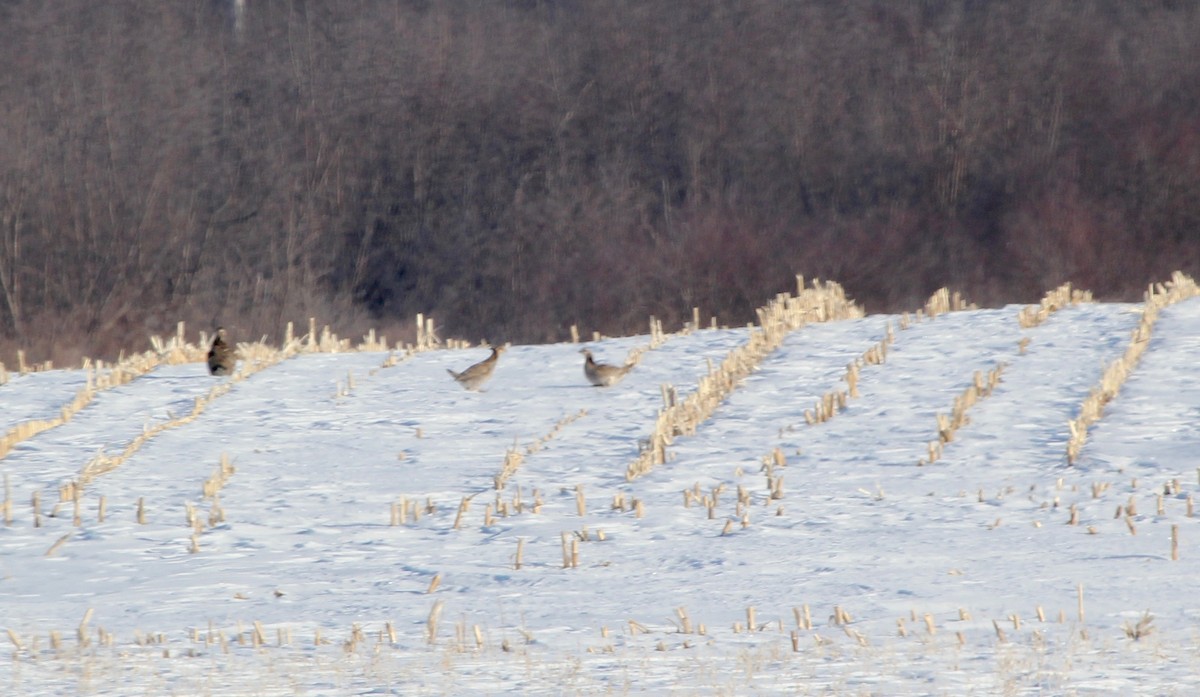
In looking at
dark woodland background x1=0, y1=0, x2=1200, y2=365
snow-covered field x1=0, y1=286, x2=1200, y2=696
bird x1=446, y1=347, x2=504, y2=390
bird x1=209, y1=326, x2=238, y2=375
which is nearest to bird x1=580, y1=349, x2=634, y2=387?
snow-covered field x1=0, y1=286, x2=1200, y2=696

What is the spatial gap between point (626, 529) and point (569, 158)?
35663 mm

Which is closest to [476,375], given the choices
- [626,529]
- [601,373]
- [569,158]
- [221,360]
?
[601,373]

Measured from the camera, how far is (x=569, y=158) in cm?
4403

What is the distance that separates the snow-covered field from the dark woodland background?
889 inches

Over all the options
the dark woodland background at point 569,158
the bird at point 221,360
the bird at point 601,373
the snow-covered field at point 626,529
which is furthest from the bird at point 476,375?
the dark woodland background at point 569,158

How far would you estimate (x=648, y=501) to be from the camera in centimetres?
944

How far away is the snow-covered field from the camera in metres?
6.19

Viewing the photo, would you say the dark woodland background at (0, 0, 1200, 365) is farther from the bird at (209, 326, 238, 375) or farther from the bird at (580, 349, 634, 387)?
the bird at (580, 349, 634, 387)

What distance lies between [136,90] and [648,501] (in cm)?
3485

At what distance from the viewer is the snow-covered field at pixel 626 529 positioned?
6188mm

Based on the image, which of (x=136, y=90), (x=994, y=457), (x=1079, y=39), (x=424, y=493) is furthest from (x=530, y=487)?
(x=1079, y=39)

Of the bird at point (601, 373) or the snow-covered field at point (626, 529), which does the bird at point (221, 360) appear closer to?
the snow-covered field at point (626, 529)

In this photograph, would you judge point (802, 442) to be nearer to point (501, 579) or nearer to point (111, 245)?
point (501, 579)

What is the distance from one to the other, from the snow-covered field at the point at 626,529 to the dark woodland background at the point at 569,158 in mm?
22589
